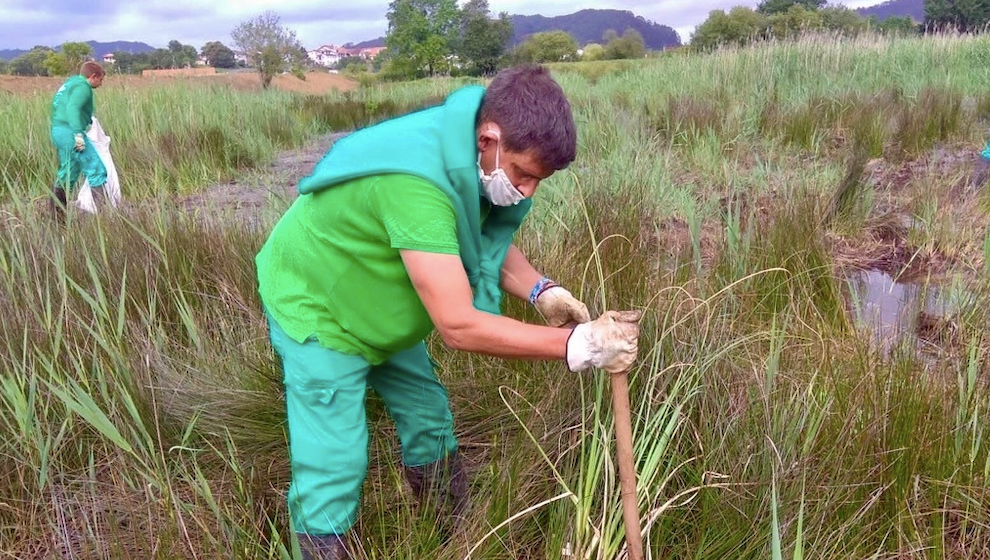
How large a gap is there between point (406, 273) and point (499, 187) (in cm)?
26

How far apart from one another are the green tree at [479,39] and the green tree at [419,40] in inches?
83.1

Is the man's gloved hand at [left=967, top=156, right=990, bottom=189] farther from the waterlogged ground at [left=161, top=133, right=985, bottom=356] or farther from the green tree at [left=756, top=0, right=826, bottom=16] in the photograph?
the green tree at [left=756, top=0, right=826, bottom=16]

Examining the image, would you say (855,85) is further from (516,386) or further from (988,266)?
(516,386)

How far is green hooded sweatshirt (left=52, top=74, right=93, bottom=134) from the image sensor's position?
5176 mm

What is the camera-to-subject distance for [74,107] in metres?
5.19

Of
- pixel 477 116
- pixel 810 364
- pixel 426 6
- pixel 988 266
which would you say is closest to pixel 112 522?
pixel 477 116

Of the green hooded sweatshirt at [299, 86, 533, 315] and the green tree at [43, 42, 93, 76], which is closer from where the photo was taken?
the green hooded sweatshirt at [299, 86, 533, 315]

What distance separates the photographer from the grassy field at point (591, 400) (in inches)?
55.4

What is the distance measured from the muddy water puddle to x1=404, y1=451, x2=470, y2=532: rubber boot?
1170mm

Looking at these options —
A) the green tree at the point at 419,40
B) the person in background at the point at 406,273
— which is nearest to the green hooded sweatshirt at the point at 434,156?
the person in background at the point at 406,273

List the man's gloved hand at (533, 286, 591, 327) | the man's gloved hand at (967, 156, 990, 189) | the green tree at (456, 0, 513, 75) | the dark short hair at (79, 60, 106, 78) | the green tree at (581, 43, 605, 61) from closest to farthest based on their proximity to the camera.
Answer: the man's gloved hand at (533, 286, 591, 327)
the man's gloved hand at (967, 156, 990, 189)
the dark short hair at (79, 60, 106, 78)
the green tree at (456, 0, 513, 75)
the green tree at (581, 43, 605, 61)

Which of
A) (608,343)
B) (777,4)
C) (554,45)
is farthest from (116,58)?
(777,4)

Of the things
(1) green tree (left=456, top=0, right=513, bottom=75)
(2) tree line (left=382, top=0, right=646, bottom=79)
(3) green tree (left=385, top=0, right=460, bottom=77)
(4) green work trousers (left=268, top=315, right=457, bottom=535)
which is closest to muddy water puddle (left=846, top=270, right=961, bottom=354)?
(4) green work trousers (left=268, top=315, right=457, bottom=535)

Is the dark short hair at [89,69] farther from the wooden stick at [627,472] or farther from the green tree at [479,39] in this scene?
the green tree at [479,39]
